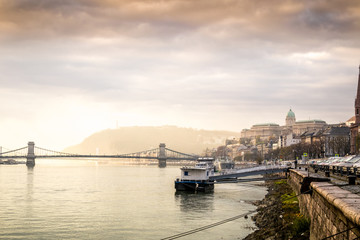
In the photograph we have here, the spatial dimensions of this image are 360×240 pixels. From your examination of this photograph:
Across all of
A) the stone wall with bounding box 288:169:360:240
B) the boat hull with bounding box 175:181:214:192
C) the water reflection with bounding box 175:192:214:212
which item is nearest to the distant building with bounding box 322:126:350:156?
the boat hull with bounding box 175:181:214:192

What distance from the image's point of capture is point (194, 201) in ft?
184

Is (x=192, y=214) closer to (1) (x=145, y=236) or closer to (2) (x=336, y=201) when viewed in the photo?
(1) (x=145, y=236)

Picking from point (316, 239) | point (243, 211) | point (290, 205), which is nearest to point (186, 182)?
point (243, 211)

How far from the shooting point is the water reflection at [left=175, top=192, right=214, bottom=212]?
161 ft

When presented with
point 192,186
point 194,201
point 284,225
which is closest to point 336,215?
point 284,225

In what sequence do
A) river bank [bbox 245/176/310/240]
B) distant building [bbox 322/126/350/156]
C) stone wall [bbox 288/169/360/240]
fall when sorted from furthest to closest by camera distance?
1. distant building [bbox 322/126/350/156]
2. river bank [bbox 245/176/310/240]
3. stone wall [bbox 288/169/360/240]

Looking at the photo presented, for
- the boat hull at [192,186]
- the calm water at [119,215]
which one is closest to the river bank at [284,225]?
the calm water at [119,215]

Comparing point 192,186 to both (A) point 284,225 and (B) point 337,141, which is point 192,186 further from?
(B) point 337,141

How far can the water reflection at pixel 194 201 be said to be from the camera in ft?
161

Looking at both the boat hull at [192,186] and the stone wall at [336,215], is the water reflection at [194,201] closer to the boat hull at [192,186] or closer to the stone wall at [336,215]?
the boat hull at [192,186]

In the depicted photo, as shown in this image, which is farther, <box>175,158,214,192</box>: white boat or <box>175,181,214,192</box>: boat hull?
<box>175,158,214,192</box>: white boat

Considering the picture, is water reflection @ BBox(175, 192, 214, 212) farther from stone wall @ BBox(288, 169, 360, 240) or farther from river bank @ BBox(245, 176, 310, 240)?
stone wall @ BBox(288, 169, 360, 240)

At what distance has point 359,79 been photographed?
4294 inches

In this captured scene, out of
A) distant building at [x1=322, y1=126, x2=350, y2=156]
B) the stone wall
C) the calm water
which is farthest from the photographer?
distant building at [x1=322, y1=126, x2=350, y2=156]
